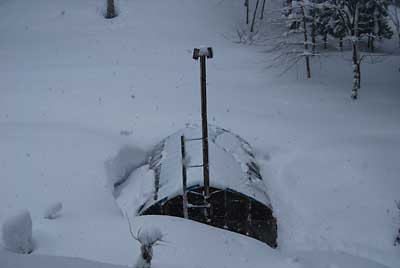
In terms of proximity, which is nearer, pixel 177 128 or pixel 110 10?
pixel 177 128

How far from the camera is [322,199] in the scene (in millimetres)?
11547

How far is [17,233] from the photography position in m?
6.77

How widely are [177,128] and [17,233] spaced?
7.85 m

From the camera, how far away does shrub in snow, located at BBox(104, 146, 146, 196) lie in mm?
11266

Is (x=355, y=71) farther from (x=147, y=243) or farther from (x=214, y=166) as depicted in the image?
(x=147, y=243)

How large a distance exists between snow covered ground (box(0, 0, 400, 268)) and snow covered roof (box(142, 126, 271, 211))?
102 centimetres

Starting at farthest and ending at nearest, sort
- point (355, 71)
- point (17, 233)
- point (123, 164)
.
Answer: point (355, 71)
point (123, 164)
point (17, 233)

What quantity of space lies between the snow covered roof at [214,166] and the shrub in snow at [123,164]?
59 cm

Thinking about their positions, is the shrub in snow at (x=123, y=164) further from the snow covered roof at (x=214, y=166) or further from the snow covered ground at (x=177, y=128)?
the snow covered roof at (x=214, y=166)

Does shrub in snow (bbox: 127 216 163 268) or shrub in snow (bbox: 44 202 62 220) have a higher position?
shrub in snow (bbox: 127 216 163 268)

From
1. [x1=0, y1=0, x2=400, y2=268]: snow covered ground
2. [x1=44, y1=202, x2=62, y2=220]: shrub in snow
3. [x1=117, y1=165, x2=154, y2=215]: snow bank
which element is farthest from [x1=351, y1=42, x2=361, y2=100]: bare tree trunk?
[x1=44, y1=202, x2=62, y2=220]: shrub in snow

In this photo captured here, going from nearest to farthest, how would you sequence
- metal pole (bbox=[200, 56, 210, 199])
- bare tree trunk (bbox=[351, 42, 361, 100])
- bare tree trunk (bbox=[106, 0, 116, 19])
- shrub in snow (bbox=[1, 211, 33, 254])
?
1. shrub in snow (bbox=[1, 211, 33, 254])
2. metal pole (bbox=[200, 56, 210, 199])
3. bare tree trunk (bbox=[351, 42, 361, 100])
4. bare tree trunk (bbox=[106, 0, 116, 19])

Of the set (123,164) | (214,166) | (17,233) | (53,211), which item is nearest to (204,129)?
(214,166)

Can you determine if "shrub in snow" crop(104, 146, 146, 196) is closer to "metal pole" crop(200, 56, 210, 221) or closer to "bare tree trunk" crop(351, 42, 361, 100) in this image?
"metal pole" crop(200, 56, 210, 221)
